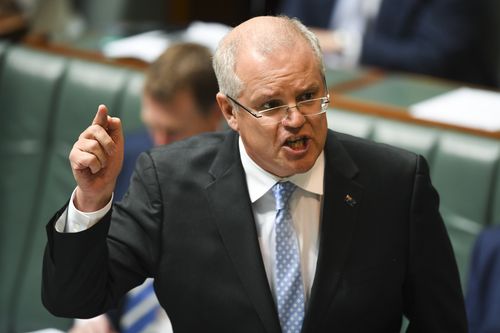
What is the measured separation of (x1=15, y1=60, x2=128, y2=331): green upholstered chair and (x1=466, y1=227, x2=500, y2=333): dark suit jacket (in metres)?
1.26

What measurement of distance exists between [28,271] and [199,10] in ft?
8.43

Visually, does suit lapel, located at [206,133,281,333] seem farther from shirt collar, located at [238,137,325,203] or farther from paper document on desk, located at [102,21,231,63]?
paper document on desk, located at [102,21,231,63]

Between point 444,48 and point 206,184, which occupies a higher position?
point 206,184

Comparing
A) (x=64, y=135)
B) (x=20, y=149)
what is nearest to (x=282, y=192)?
(x=64, y=135)

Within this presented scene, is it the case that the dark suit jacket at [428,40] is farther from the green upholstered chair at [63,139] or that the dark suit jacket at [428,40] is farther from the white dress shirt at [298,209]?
the white dress shirt at [298,209]

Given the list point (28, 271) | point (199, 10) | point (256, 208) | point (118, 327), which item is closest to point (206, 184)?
point (256, 208)

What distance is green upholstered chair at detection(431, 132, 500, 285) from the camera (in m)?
2.38

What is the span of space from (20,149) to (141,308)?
99cm

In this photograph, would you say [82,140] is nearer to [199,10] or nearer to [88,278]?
[88,278]

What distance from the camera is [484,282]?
2229 mm

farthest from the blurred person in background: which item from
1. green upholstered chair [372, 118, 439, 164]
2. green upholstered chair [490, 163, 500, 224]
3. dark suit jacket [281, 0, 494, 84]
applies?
dark suit jacket [281, 0, 494, 84]

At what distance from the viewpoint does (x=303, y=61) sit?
56.7 inches

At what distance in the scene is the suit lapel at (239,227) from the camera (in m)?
1.53

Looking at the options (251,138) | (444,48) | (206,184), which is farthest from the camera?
(444,48)
